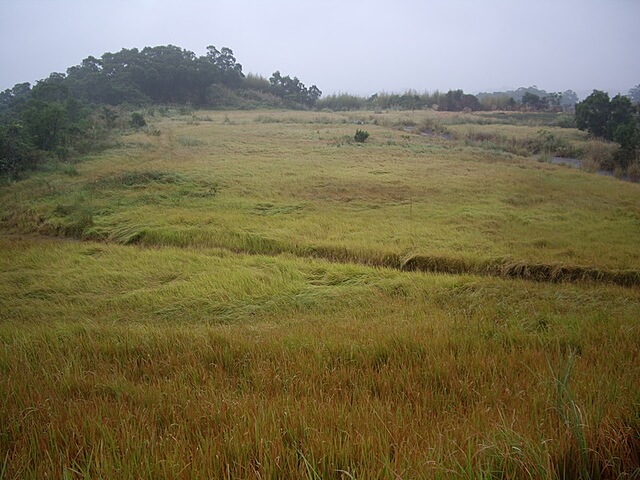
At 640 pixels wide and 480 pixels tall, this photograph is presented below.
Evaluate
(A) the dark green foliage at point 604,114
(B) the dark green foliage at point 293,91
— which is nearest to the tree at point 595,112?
(A) the dark green foliage at point 604,114

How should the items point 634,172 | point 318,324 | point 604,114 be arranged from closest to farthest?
1. point 318,324
2. point 634,172
3. point 604,114

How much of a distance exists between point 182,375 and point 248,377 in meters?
0.58

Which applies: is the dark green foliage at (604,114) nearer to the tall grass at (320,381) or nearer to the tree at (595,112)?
the tree at (595,112)

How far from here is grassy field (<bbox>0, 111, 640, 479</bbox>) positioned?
1989mm

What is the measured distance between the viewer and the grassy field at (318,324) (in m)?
1.99

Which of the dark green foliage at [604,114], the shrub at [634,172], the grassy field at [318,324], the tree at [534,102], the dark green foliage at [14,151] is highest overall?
the tree at [534,102]

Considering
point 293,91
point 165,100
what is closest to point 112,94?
point 165,100

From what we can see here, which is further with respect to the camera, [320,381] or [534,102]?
[534,102]

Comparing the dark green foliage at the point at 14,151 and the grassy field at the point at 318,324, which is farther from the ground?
the dark green foliage at the point at 14,151

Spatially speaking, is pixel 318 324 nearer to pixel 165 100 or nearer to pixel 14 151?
pixel 14 151

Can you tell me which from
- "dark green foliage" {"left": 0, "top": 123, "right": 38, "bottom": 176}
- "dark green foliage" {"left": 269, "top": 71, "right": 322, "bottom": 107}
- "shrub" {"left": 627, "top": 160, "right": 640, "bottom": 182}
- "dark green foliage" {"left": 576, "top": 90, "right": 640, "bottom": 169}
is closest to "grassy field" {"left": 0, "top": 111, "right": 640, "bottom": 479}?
"dark green foliage" {"left": 0, "top": 123, "right": 38, "bottom": 176}

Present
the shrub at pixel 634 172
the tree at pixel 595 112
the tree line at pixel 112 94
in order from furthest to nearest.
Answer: the tree at pixel 595 112 < the tree line at pixel 112 94 < the shrub at pixel 634 172

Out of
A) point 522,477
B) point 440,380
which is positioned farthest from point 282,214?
point 522,477

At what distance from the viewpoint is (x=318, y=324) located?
17.5ft
